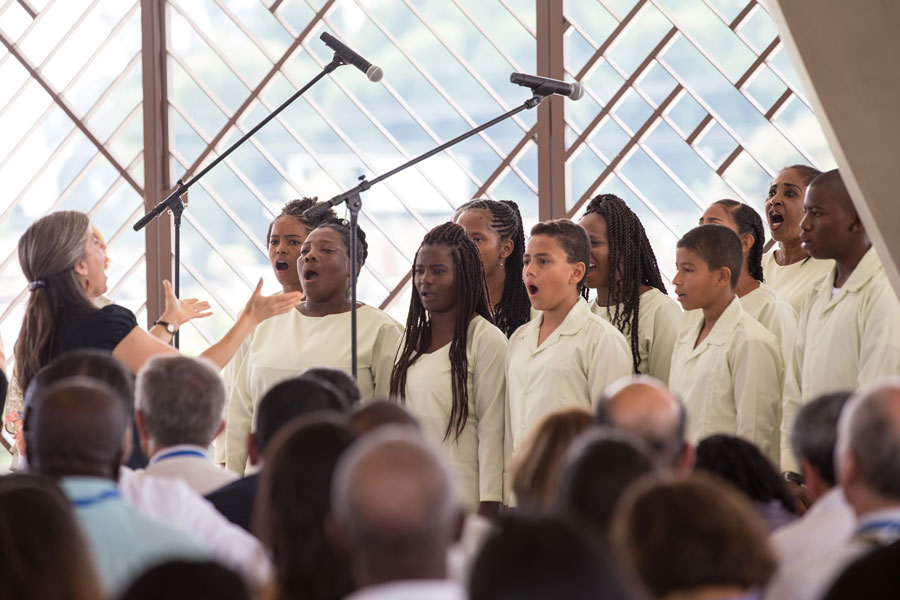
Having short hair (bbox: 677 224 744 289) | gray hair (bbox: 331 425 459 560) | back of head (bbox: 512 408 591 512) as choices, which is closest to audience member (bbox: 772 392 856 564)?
back of head (bbox: 512 408 591 512)

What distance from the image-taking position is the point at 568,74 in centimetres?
537

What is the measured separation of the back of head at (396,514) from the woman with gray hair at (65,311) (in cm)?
209

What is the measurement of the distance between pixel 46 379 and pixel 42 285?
915mm

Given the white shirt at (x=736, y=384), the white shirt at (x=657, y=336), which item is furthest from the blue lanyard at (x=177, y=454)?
the white shirt at (x=657, y=336)

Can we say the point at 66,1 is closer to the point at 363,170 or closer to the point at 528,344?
the point at 363,170

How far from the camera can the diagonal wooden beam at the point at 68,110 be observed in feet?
19.8

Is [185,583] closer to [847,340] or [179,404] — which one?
[179,404]

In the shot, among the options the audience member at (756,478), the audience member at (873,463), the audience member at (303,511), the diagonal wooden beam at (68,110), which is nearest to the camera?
the audience member at (303,511)

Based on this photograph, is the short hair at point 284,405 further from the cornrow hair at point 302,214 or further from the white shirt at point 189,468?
the cornrow hair at point 302,214

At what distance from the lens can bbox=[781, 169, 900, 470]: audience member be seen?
3303mm

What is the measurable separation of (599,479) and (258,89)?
4.54 meters

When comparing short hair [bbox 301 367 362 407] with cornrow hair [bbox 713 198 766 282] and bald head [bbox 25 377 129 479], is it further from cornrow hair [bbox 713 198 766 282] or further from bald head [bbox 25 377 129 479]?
cornrow hair [bbox 713 198 766 282]

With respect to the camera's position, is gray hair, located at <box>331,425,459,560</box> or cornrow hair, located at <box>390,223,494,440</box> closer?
gray hair, located at <box>331,425,459,560</box>

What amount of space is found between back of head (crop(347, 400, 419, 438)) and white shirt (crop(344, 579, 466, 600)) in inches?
29.9
